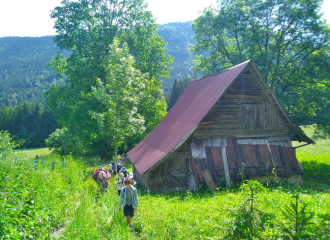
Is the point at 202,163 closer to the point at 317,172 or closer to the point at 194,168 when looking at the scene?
the point at 194,168

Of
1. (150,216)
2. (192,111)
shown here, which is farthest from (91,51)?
(150,216)

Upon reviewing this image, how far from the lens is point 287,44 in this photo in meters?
21.6

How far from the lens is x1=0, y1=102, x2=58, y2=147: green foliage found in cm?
6662

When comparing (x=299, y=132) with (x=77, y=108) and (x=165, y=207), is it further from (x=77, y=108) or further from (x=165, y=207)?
(x=77, y=108)

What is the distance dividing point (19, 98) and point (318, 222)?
185 meters

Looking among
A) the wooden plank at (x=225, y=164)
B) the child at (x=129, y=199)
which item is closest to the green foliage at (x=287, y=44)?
the wooden plank at (x=225, y=164)

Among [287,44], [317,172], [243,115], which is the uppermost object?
[287,44]

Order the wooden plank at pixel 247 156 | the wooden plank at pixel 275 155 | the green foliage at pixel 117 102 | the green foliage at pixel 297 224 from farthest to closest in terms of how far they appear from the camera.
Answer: the green foliage at pixel 117 102 < the wooden plank at pixel 275 155 < the wooden plank at pixel 247 156 < the green foliage at pixel 297 224

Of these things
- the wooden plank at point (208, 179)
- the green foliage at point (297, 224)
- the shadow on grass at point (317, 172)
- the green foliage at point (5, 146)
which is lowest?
the shadow on grass at point (317, 172)

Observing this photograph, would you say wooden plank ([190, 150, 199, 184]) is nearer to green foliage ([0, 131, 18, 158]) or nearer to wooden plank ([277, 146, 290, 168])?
wooden plank ([277, 146, 290, 168])

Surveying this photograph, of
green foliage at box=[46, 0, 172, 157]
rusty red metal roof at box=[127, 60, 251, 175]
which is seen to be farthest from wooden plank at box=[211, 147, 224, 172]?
green foliage at box=[46, 0, 172, 157]

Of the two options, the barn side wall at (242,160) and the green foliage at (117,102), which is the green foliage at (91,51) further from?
the barn side wall at (242,160)

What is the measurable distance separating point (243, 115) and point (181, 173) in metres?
4.49

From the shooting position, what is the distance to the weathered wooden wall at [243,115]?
13211 millimetres
